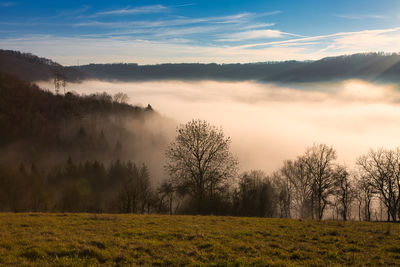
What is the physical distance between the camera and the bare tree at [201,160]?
37750 millimetres

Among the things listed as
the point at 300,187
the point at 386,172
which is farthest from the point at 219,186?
the point at 386,172

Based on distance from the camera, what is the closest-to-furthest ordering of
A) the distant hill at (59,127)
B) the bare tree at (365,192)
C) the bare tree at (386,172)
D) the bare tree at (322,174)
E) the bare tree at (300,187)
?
1. the bare tree at (322,174)
2. the bare tree at (386,172)
3. the bare tree at (365,192)
4. the bare tree at (300,187)
5. the distant hill at (59,127)

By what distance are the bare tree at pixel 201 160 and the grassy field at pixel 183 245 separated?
21.4 meters

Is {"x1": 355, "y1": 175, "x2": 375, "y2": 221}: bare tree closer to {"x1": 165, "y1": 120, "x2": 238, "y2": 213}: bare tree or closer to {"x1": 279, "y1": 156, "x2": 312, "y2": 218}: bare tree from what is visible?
{"x1": 279, "y1": 156, "x2": 312, "y2": 218}: bare tree

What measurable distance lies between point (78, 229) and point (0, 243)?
159 inches

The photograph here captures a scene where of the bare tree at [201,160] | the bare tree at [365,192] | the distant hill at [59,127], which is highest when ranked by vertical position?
the distant hill at [59,127]

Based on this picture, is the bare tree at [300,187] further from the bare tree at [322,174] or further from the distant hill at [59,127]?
the distant hill at [59,127]

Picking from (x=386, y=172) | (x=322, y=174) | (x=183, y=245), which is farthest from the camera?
(x=386, y=172)

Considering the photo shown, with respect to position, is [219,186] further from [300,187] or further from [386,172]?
[386,172]

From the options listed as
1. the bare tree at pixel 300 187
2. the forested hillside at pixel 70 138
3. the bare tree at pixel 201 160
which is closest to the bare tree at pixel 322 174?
the bare tree at pixel 300 187

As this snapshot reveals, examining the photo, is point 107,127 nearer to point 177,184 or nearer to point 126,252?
point 177,184

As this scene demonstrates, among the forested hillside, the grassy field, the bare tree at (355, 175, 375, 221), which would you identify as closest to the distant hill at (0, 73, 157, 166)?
the forested hillside

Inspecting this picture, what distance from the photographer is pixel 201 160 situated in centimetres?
3994

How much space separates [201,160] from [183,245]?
1116 inches
